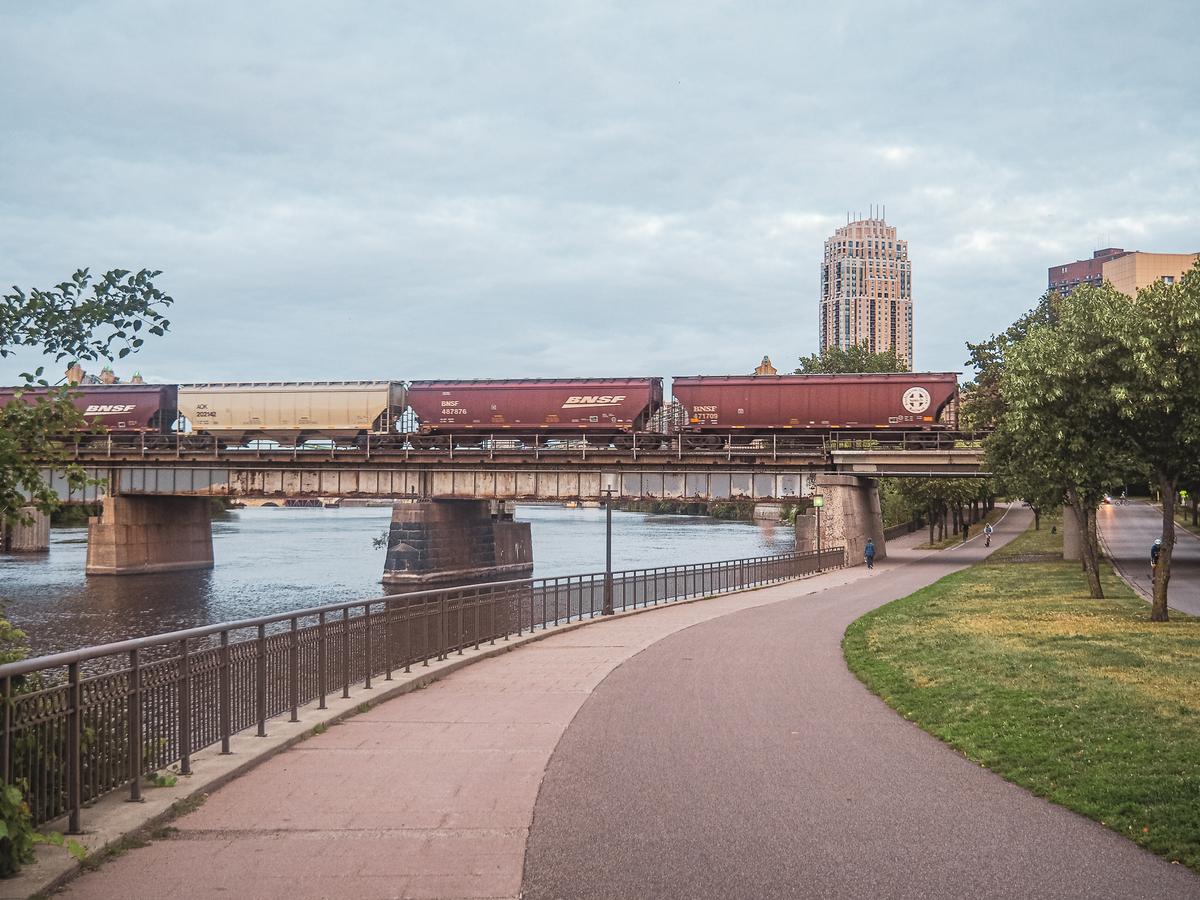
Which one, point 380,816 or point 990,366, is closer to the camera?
point 380,816

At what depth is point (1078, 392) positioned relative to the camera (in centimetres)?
2150

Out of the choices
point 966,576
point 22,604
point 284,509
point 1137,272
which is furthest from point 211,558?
point 1137,272

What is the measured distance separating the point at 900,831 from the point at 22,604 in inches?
1667

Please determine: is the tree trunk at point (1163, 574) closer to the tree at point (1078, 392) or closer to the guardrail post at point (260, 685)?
the tree at point (1078, 392)

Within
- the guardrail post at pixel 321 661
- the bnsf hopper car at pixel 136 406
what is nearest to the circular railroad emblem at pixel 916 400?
the bnsf hopper car at pixel 136 406

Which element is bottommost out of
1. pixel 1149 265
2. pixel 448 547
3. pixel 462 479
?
pixel 448 547

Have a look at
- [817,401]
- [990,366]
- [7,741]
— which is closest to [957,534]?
[990,366]

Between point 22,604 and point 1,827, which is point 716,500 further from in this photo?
point 1,827

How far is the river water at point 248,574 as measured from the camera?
3722 cm

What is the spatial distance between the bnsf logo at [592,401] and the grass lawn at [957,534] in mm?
22840

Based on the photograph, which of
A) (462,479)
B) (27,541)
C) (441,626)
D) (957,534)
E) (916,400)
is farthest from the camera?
(27,541)

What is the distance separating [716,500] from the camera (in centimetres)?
4506

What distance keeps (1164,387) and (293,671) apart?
52.6ft

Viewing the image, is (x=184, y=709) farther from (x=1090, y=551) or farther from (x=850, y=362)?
(x=850, y=362)
